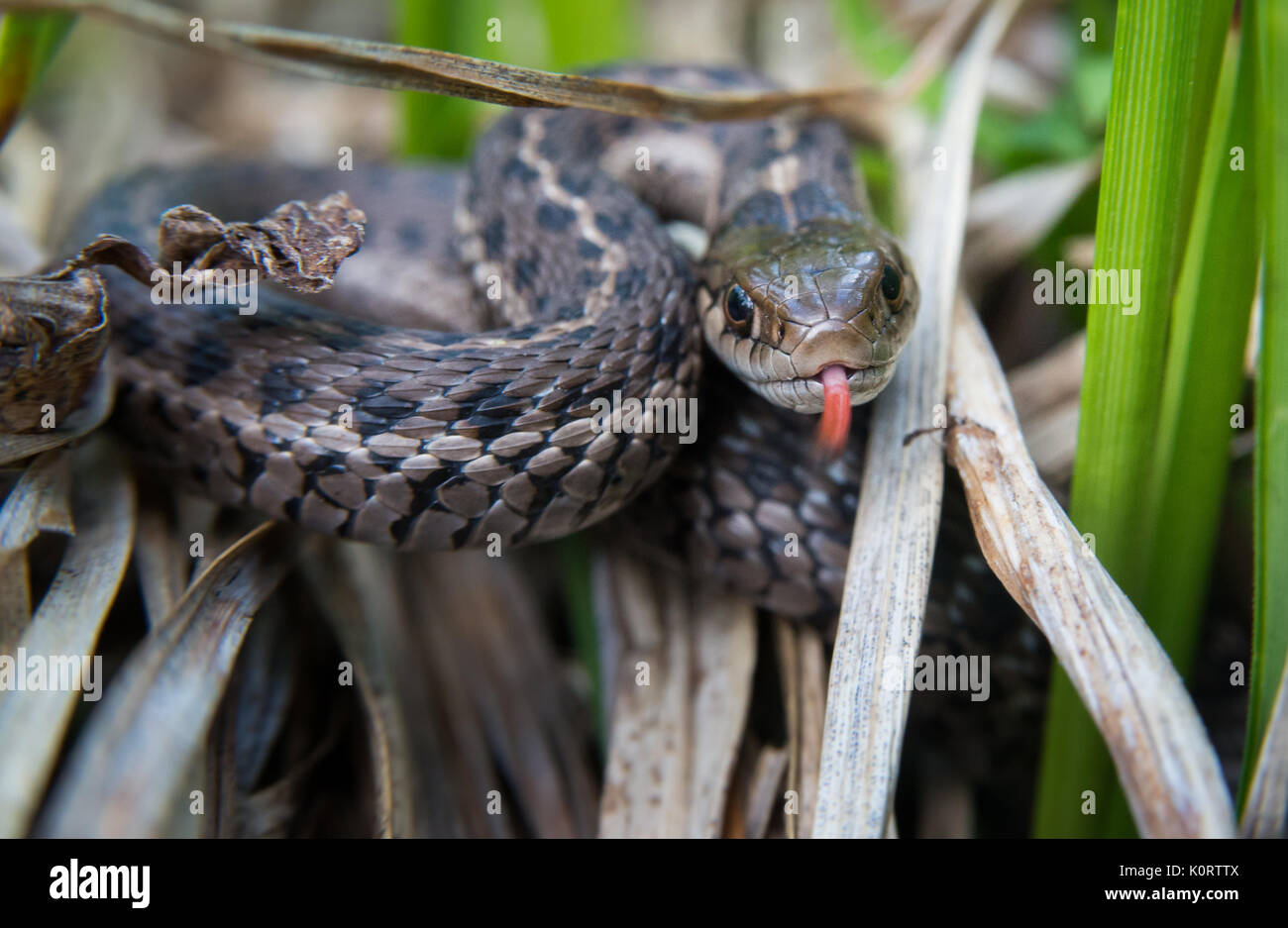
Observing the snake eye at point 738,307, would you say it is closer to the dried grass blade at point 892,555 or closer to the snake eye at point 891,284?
the snake eye at point 891,284

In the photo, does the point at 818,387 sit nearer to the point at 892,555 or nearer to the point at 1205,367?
the point at 892,555

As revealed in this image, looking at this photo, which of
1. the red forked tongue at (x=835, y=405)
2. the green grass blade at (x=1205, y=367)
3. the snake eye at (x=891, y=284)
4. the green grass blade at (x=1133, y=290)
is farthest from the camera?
the snake eye at (x=891, y=284)

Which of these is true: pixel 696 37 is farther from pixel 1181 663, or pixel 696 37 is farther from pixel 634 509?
pixel 1181 663

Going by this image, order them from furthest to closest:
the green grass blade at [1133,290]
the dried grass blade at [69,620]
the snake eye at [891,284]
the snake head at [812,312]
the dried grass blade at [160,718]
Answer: the snake eye at [891,284], the snake head at [812,312], the green grass blade at [1133,290], the dried grass blade at [69,620], the dried grass blade at [160,718]

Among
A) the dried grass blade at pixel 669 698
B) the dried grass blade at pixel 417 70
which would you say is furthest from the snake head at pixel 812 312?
the dried grass blade at pixel 669 698

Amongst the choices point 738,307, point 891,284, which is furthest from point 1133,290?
point 738,307
